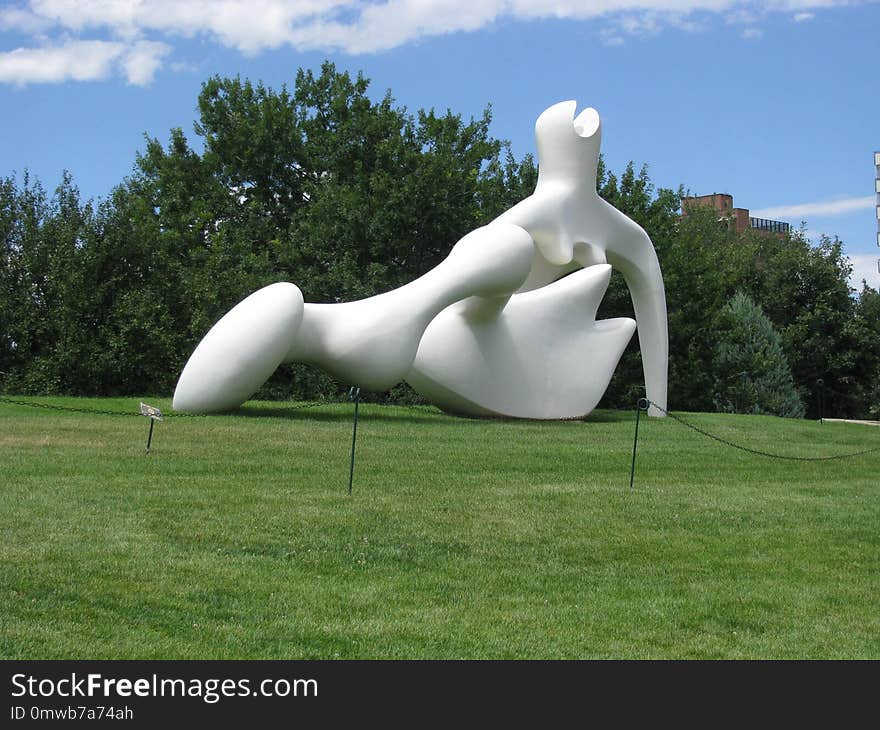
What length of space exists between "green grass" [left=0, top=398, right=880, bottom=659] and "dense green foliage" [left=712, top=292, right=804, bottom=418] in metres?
18.4

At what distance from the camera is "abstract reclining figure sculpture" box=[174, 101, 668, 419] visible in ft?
51.9

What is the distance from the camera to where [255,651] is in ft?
16.9

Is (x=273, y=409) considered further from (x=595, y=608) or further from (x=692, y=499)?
(x=595, y=608)

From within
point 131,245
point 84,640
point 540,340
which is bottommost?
point 84,640

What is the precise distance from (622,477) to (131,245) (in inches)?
624

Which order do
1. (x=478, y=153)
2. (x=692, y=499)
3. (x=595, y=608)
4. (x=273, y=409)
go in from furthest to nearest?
1. (x=478, y=153)
2. (x=273, y=409)
3. (x=692, y=499)
4. (x=595, y=608)

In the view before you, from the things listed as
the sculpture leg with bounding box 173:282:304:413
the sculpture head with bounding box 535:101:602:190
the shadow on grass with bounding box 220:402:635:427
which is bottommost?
the shadow on grass with bounding box 220:402:635:427

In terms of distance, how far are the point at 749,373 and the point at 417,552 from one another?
1035 inches

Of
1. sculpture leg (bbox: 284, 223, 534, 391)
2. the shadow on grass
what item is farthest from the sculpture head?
the shadow on grass

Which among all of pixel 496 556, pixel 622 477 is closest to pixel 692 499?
pixel 622 477

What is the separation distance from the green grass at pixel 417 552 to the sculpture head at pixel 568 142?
7.28 meters

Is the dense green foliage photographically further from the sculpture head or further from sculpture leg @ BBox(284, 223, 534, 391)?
sculpture leg @ BBox(284, 223, 534, 391)

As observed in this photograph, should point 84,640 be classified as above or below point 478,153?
below

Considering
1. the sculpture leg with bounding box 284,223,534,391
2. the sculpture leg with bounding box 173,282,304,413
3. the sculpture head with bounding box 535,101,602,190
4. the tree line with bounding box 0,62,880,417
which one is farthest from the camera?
the tree line with bounding box 0,62,880,417
